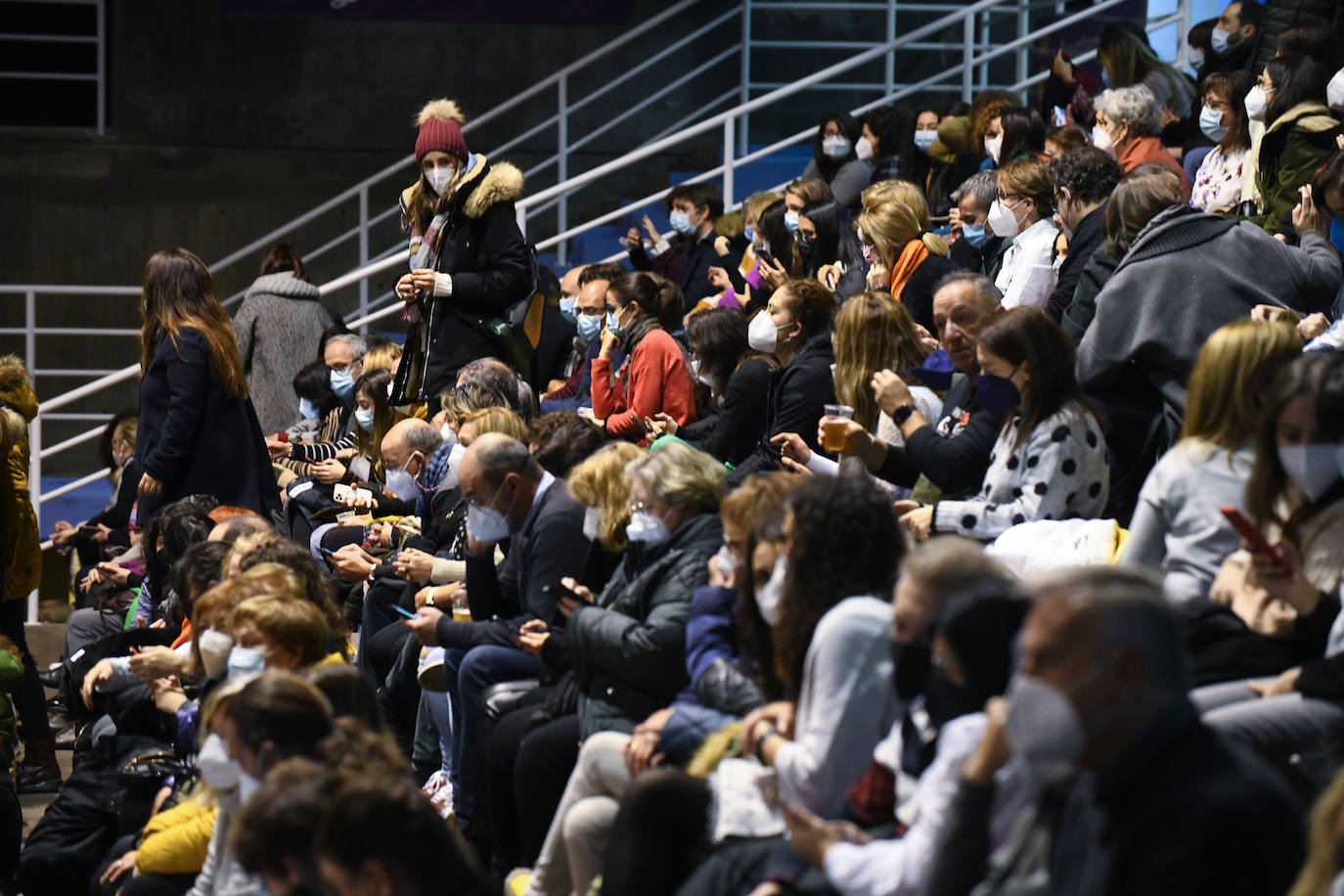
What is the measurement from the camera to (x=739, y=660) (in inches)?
135

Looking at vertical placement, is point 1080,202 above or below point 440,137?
below

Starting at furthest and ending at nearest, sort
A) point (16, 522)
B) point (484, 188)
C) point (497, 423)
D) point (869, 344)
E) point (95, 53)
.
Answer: point (95, 53), point (16, 522), point (484, 188), point (497, 423), point (869, 344)

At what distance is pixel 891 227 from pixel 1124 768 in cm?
400

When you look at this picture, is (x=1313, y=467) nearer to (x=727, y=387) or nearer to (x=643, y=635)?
(x=643, y=635)

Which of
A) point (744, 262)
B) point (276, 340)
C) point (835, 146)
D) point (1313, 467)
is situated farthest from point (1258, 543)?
point (276, 340)

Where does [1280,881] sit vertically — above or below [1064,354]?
below

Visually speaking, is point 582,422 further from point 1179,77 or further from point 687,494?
point 1179,77

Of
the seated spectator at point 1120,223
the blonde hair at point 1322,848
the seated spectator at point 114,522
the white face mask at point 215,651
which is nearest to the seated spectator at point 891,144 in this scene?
the seated spectator at point 1120,223

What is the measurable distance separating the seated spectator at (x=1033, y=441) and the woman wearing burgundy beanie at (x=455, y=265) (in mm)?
2787

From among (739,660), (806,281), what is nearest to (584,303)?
(806,281)

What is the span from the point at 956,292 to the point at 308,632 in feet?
6.08

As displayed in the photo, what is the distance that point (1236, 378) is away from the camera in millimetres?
3305

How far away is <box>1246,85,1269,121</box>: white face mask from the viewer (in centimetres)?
602

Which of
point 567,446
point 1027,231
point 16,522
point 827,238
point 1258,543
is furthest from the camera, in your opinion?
point 16,522
